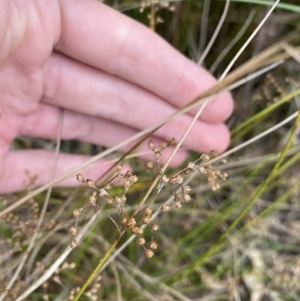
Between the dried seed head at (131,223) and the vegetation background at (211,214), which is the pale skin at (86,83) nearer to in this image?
the vegetation background at (211,214)

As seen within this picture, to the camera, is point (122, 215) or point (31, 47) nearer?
point (122, 215)

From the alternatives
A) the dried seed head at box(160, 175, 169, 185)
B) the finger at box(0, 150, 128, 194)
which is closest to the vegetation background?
the finger at box(0, 150, 128, 194)

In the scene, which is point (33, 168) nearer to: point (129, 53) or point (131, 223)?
point (129, 53)

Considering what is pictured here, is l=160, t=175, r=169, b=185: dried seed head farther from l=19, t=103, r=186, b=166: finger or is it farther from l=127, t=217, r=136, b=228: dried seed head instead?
l=19, t=103, r=186, b=166: finger

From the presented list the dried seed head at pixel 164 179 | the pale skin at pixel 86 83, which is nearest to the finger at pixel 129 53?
the pale skin at pixel 86 83

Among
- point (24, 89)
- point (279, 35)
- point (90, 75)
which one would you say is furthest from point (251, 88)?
point (24, 89)

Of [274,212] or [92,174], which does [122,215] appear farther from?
[274,212]
